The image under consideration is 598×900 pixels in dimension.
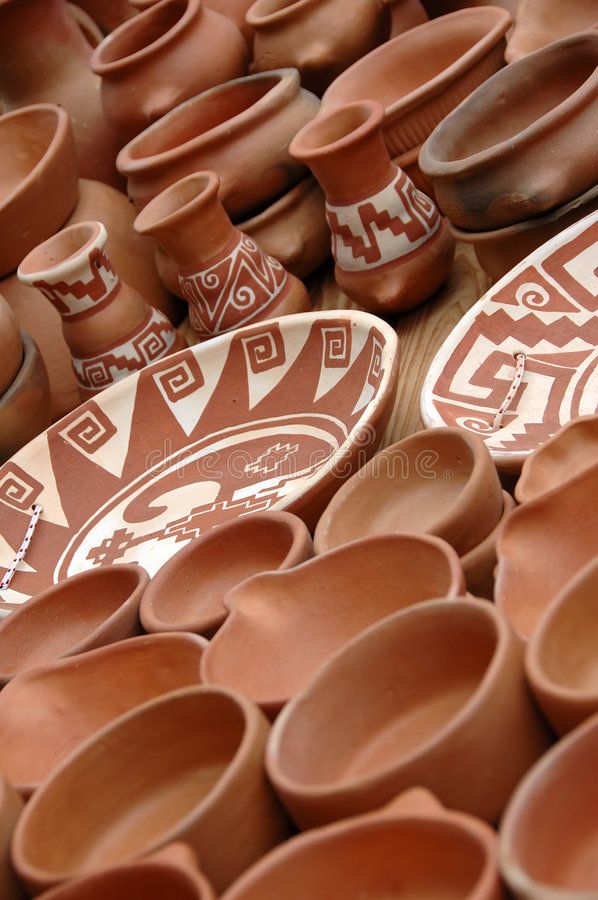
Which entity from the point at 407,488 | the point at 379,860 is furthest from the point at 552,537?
the point at 379,860

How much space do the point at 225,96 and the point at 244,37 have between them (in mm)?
252

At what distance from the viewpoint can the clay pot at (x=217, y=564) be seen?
4.01 feet

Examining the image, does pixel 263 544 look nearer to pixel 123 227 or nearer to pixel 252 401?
pixel 252 401

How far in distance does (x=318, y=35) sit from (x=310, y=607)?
1.42 metres

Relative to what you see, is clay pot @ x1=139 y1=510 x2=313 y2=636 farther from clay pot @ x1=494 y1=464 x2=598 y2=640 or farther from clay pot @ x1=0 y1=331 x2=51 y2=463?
clay pot @ x1=0 y1=331 x2=51 y2=463

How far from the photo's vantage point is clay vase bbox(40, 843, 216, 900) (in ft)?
2.47

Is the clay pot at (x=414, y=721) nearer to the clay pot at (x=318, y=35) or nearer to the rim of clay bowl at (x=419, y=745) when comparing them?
the rim of clay bowl at (x=419, y=745)

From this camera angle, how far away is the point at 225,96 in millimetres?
2213

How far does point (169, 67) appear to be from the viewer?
2.20 metres

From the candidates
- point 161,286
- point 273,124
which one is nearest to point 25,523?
point 161,286

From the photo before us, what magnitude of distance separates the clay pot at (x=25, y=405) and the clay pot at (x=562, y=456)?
103cm

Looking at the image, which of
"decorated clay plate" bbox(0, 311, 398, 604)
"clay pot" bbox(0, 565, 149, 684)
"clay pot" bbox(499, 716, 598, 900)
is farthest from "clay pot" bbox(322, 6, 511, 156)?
"clay pot" bbox(499, 716, 598, 900)

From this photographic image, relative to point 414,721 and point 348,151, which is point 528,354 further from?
point 414,721

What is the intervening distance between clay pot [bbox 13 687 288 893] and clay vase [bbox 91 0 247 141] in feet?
5.14
